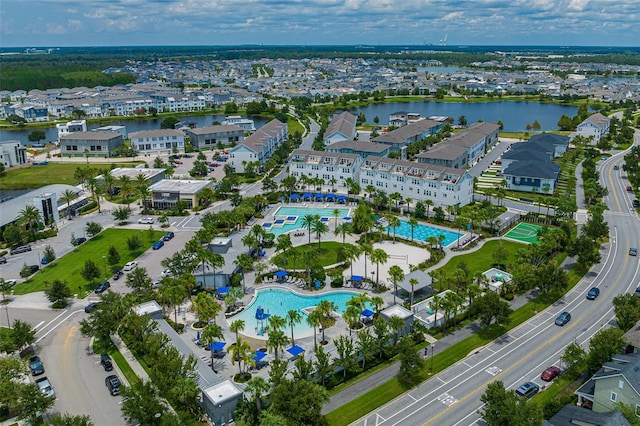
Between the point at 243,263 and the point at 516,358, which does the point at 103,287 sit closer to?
the point at 243,263

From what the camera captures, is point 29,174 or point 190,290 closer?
point 190,290

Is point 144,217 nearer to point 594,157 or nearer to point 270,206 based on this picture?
point 270,206

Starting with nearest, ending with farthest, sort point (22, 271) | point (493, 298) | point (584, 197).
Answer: point (493, 298) → point (22, 271) → point (584, 197)

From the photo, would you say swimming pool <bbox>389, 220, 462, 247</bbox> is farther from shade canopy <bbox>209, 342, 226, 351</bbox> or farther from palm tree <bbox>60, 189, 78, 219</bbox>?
palm tree <bbox>60, 189, 78, 219</bbox>

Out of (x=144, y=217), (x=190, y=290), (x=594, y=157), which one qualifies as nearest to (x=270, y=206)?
(x=144, y=217)

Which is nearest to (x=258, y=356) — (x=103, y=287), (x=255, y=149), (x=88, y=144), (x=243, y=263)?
(x=243, y=263)

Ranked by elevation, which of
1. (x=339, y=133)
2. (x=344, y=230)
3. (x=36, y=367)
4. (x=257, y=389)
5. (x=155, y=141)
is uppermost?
(x=339, y=133)
